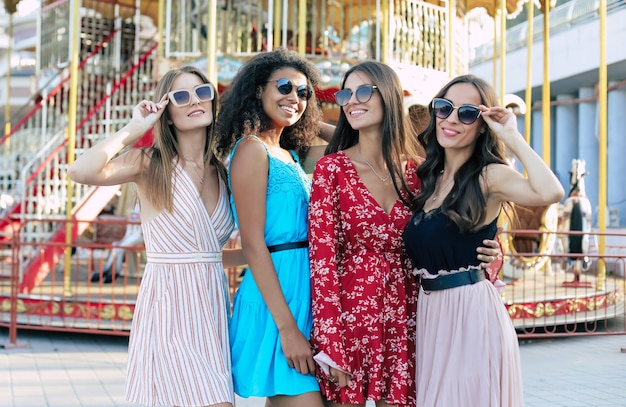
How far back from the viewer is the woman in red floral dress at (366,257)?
3.16 m

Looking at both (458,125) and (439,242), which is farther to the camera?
(458,125)

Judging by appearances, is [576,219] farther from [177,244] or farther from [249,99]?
[177,244]

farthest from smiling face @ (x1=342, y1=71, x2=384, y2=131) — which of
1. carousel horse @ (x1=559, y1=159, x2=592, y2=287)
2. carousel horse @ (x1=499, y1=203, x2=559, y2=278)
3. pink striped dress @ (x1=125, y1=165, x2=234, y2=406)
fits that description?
carousel horse @ (x1=559, y1=159, x2=592, y2=287)

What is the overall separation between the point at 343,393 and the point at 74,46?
323 inches

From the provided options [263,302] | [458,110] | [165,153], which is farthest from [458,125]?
[165,153]

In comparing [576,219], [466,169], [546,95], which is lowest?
[576,219]

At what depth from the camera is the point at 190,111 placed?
3430mm

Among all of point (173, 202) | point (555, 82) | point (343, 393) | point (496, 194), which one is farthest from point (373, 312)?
point (555, 82)

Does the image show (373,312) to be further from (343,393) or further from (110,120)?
(110,120)

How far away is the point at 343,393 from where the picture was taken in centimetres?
316

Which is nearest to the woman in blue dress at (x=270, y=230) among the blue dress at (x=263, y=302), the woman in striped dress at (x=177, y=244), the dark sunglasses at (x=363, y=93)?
the blue dress at (x=263, y=302)

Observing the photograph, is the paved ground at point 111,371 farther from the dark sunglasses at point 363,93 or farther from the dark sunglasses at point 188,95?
A: the dark sunglasses at point 363,93

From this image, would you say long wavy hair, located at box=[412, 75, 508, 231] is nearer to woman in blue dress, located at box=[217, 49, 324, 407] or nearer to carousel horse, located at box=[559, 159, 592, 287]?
woman in blue dress, located at box=[217, 49, 324, 407]

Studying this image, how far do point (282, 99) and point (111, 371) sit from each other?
4963mm
